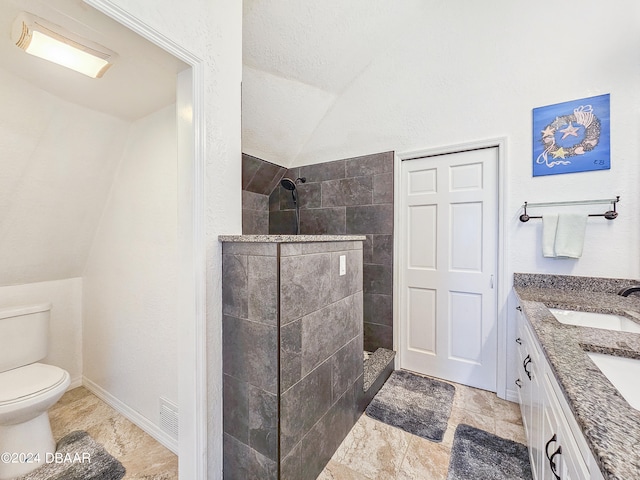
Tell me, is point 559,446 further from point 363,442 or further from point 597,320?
point 363,442

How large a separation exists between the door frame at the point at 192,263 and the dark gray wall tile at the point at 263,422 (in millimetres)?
224

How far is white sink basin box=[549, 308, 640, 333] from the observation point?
133cm

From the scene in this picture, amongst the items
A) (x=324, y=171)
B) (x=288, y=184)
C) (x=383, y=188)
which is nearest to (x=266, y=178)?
(x=288, y=184)

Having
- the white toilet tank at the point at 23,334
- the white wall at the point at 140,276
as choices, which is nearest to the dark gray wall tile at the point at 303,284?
the white wall at the point at 140,276

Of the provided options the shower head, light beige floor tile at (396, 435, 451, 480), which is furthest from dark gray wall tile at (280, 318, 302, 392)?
the shower head

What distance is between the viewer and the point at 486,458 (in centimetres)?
152

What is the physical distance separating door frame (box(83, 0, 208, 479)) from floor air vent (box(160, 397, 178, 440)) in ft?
1.32

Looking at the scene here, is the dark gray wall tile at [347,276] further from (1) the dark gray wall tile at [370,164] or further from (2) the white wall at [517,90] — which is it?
(2) the white wall at [517,90]

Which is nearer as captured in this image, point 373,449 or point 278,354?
point 278,354

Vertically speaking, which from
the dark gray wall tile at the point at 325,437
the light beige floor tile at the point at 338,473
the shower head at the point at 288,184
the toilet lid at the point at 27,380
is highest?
the shower head at the point at 288,184

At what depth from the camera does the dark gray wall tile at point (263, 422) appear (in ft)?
3.71

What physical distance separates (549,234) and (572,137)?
69 centimetres

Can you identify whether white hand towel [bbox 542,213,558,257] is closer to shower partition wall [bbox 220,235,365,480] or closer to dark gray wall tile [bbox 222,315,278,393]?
shower partition wall [bbox 220,235,365,480]

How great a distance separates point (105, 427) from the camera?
178 cm
